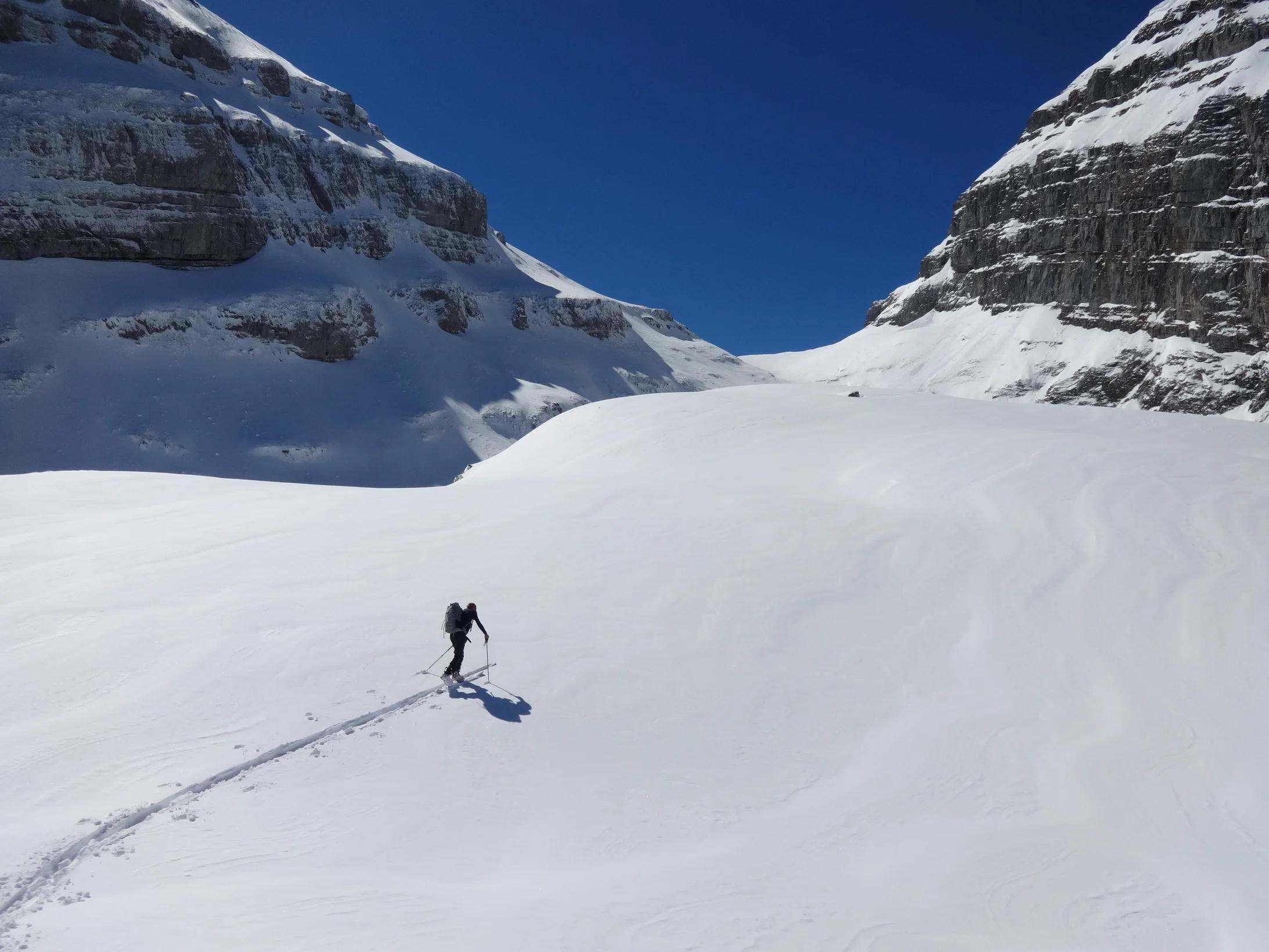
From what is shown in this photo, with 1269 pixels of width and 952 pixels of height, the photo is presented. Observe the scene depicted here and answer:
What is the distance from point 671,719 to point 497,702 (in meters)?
2.04

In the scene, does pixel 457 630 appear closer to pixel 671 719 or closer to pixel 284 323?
pixel 671 719

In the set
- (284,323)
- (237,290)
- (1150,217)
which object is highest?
(1150,217)

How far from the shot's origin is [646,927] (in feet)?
17.9

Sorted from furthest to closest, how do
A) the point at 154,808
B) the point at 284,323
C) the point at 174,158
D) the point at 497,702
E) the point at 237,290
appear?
the point at 174,158
the point at 237,290
the point at 284,323
the point at 497,702
the point at 154,808

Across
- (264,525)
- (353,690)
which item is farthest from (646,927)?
(264,525)

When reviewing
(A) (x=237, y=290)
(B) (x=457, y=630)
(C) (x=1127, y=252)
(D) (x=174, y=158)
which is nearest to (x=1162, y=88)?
(C) (x=1127, y=252)

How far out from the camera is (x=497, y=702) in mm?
9117

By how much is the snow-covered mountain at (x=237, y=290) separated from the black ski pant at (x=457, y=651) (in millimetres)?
53476

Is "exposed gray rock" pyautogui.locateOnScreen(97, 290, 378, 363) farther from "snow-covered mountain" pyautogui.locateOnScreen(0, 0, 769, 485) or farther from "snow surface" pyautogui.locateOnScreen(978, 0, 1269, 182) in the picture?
"snow surface" pyautogui.locateOnScreen(978, 0, 1269, 182)

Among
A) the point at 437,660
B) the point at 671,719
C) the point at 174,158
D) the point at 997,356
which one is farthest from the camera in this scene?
the point at 997,356

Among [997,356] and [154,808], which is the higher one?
[997,356]

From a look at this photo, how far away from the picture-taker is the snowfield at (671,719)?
5.74 metres

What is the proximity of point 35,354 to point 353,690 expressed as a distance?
2664 inches

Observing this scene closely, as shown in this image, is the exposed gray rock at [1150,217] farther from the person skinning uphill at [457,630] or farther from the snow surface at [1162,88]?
the person skinning uphill at [457,630]
